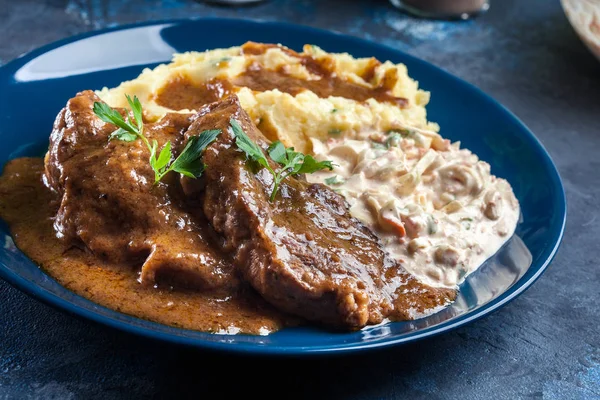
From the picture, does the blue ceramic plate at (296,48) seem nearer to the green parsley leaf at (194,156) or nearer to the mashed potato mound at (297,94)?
the mashed potato mound at (297,94)

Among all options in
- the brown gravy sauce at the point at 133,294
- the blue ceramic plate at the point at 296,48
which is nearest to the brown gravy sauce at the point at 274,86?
the blue ceramic plate at the point at 296,48

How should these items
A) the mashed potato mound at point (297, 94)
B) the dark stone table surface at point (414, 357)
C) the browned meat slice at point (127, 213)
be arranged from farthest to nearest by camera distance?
the mashed potato mound at point (297, 94) → the browned meat slice at point (127, 213) → the dark stone table surface at point (414, 357)

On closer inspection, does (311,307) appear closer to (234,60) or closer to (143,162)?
(143,162)

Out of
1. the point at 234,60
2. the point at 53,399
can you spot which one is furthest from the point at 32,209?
the point at 234,60

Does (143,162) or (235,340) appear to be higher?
(143,162)

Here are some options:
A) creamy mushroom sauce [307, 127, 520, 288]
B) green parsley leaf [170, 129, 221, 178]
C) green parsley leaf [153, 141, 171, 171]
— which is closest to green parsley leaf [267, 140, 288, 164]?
green parsley leaf [170, 129, 221, 178]

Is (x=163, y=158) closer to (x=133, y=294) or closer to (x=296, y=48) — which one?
(x=133, y=294)
